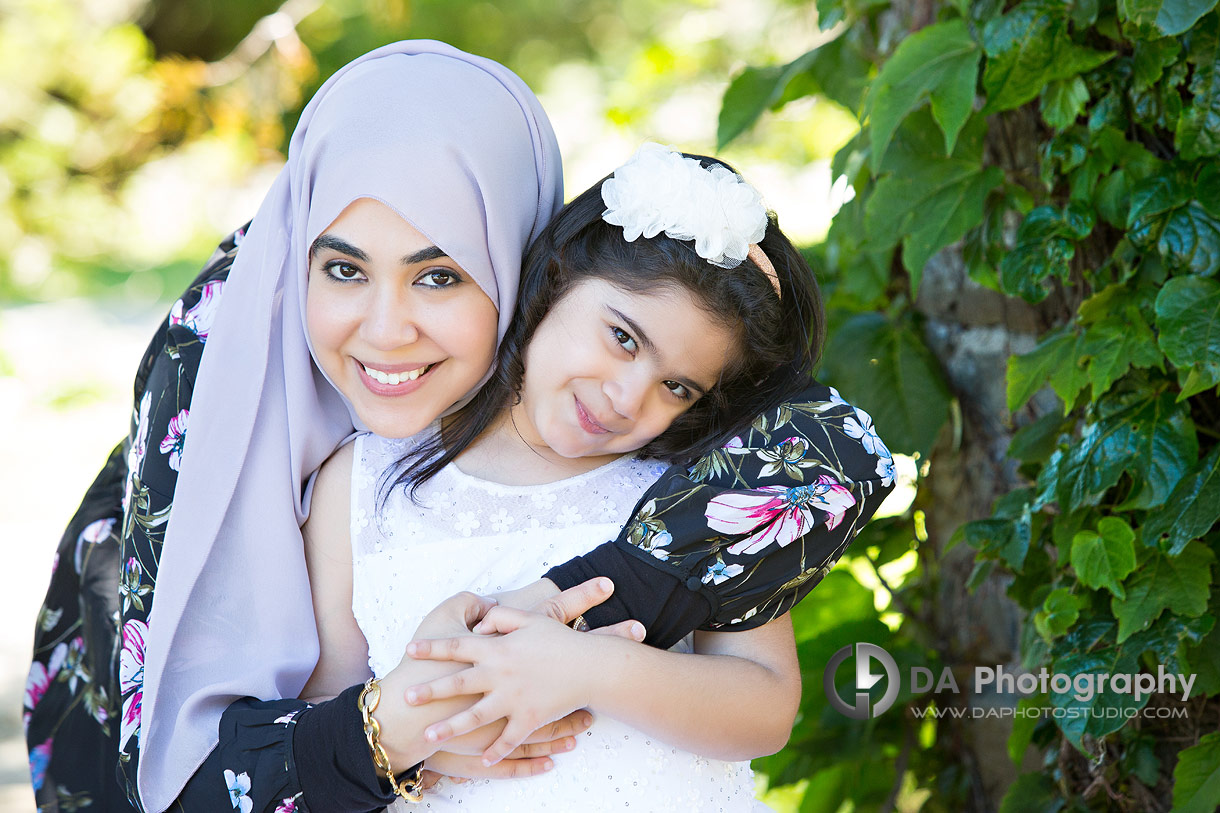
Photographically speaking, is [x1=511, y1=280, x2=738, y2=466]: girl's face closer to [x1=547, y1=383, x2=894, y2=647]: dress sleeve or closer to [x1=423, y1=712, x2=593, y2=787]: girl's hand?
[x1=547, y1=383, x2=894, y2=647]: dress sleeve

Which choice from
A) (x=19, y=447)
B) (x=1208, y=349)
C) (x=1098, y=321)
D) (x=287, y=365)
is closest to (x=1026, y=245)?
(x=1098, y=321)

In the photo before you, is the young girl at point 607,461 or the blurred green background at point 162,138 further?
the blurred green background at point 162,138

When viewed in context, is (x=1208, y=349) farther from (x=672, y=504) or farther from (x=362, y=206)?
(x=362, y=206)

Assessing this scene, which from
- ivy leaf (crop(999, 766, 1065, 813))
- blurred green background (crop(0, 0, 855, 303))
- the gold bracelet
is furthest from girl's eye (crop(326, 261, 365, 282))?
blurred green background (crop(0, 0, 855, 303))

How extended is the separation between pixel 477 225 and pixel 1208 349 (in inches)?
41.8

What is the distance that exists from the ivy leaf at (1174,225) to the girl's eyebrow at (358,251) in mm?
1032

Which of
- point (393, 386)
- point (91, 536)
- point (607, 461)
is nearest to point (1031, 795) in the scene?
point (607, 461)

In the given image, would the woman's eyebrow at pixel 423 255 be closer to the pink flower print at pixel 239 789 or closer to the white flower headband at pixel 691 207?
the white flower headband at pixel 691 207

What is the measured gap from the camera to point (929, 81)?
1772mm

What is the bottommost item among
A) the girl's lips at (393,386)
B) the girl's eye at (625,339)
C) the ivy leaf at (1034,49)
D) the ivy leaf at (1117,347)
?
the ivy leaf at (1117,347)

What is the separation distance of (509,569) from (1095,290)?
1.08 meters

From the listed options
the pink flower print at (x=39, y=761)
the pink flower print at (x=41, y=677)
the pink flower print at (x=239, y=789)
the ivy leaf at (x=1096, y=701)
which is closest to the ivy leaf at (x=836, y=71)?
the ivy leaf at (x=1096, y=701)

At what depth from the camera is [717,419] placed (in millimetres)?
1743

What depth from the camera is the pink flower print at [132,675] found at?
5.66 ft
